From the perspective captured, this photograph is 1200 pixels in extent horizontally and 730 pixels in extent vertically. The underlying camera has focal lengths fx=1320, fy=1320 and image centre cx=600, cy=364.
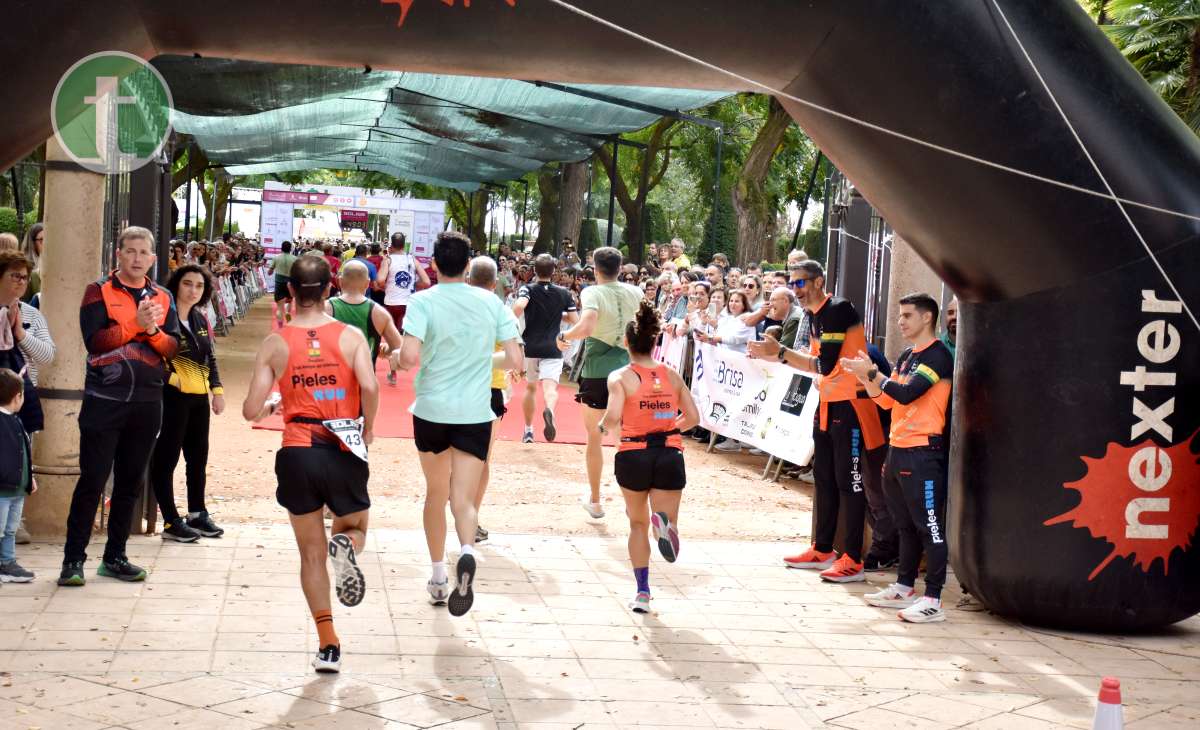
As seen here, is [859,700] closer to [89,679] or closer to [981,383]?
[981,383]

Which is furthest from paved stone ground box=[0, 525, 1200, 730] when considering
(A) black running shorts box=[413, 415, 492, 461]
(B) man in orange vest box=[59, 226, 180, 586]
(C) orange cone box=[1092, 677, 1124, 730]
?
(C) orange cone box=[1092, 677, 1124, 730]

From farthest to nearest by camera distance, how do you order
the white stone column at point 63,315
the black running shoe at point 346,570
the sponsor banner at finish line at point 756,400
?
the sponsor banner at finish line at point 756,400
the white stone column at point 63,315
the black running shoe at point 346,570

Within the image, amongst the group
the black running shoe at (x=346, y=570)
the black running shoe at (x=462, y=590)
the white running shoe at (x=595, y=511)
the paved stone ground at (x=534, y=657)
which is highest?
the black running shoe at (x=346, y=570)

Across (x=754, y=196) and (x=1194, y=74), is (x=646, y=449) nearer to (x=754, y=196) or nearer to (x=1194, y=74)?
(x=1194, y=74)

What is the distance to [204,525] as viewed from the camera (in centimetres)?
821

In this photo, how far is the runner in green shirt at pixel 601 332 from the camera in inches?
374

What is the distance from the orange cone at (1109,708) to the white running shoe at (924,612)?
3286 millimetres

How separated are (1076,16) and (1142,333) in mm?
1605

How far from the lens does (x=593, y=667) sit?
5.91 meters

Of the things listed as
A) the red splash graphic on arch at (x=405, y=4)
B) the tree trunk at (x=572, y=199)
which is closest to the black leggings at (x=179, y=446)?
the red splash graphic on arch at (x=405, y=4)

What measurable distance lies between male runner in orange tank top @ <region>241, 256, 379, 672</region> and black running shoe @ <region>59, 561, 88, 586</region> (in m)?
1.85

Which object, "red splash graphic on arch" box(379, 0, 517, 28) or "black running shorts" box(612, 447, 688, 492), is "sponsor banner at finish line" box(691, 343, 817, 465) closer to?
"black running shorts" box(612, 447, 688, 492)

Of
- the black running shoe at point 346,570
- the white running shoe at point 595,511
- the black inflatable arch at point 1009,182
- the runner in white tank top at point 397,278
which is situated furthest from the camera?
the runner in white tank top at point 397,278

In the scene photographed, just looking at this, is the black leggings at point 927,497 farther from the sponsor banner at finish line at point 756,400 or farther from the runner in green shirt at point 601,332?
the sponsor banner at finish line at point 756,400
